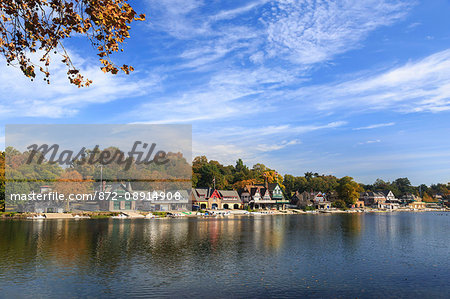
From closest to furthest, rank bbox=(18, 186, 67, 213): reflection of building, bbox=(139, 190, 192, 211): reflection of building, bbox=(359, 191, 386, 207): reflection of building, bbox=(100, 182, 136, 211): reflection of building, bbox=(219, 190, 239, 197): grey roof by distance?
bbox=(18, 186, 67, 213): reflection of building < bbox=(100, 182, 136, 211): reflection of building < bbox=(139, 190, 192, 211): reflection of building < bbox=(219, 190, 239, 197): grey roof < bbox=(359, 191, 386, 207): reflection of building

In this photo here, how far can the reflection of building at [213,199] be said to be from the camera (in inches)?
4592

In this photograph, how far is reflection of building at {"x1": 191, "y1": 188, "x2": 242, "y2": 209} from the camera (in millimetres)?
116631

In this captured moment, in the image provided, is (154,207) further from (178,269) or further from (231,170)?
(178,269)

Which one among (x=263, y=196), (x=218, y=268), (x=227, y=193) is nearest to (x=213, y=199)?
(x=227, y=193)

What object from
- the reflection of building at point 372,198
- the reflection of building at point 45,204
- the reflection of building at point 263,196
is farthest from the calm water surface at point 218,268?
the reflection of building at point 372,198

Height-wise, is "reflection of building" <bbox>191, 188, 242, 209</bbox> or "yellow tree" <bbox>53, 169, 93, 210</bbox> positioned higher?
"yellow tree" <bbox>53, 169, 93, 210</bbox>

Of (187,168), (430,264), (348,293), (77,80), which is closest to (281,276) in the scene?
(348,293)

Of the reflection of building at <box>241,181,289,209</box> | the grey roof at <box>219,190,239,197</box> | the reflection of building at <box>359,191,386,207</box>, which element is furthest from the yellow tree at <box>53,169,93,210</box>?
the reflection of building at <box>359,191,386,207</box>

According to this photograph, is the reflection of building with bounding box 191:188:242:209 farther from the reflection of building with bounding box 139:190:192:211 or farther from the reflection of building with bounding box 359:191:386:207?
the reflection of building with bounding box 359:191:386:207

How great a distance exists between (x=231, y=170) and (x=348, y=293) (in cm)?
14994

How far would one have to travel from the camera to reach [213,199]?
11981cm

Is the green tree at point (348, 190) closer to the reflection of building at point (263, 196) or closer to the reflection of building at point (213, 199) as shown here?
the reflection of building at point (263, 196)

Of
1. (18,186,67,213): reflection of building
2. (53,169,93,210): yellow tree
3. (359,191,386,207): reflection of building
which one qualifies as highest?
(53,169,93,210): yellow tree

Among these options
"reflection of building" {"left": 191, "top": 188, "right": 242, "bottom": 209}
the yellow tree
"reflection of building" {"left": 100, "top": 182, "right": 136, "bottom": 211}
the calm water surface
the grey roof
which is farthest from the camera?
the grey roof
